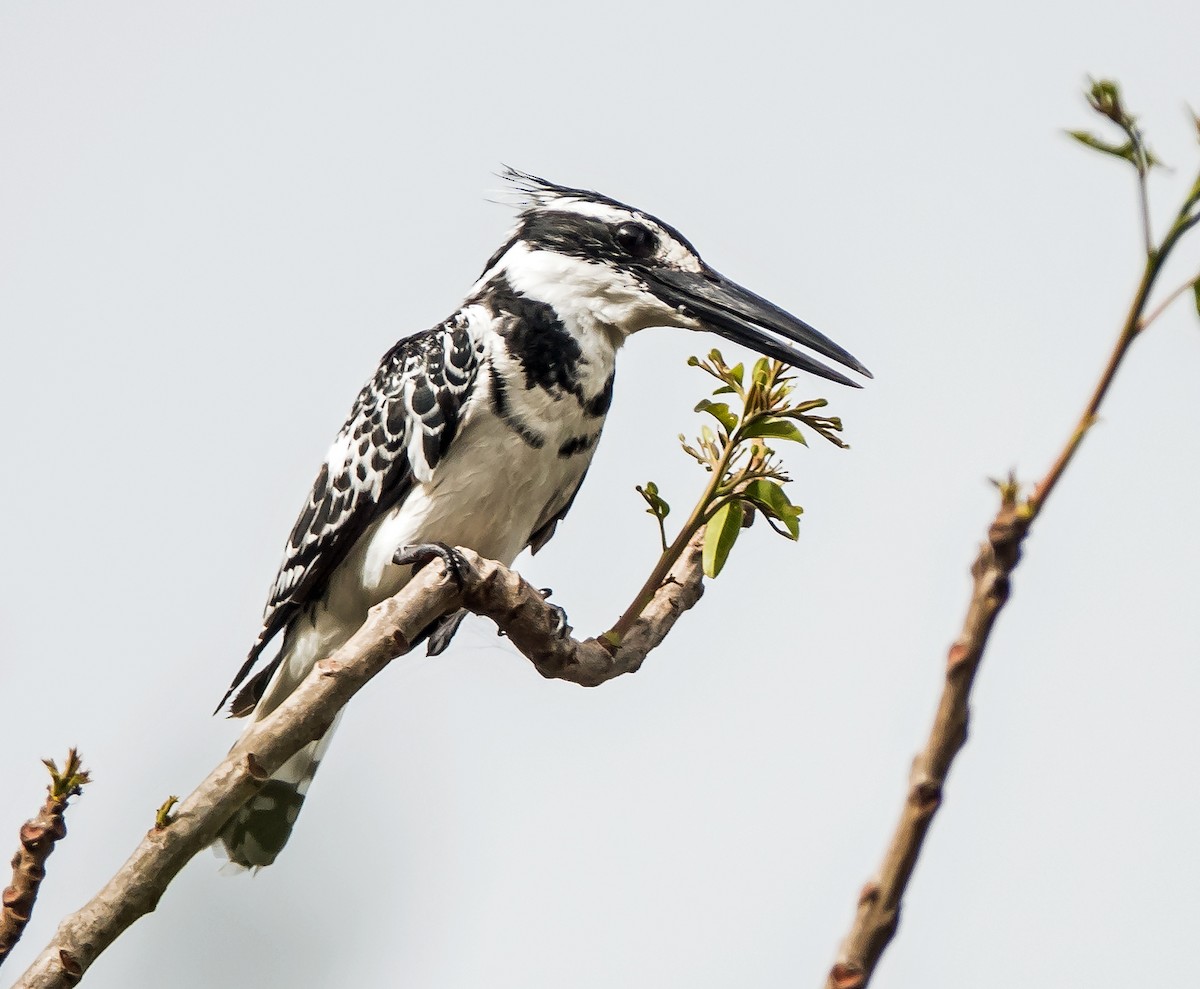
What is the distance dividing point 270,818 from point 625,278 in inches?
75.5

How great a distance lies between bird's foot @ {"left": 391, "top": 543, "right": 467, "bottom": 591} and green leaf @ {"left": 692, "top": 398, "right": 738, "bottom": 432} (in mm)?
560

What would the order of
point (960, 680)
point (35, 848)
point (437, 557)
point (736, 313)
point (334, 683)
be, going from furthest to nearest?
1. point (736, 313)
2. point (437, 557)
3. point (334, 683)
4. point (35, 848)
5. point (960, 680)

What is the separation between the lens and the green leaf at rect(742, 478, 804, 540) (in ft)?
9.34

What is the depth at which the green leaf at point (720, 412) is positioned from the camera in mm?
2867

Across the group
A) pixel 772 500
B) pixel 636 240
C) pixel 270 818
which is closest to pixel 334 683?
pixel 772 500

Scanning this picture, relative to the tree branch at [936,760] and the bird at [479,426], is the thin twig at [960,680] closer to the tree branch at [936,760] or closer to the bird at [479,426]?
the tree branch at [936,760]

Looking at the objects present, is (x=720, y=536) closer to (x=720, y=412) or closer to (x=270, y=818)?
(x=720, y=412)

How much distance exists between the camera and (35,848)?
7.36 ft

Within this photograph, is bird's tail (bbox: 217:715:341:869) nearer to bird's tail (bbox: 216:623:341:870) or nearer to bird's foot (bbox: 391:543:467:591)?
bird's tail (bbox: 216:623:341:870)

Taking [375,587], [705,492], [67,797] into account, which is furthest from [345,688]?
[375,587]

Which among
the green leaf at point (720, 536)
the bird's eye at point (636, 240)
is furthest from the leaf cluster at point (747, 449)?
the bird's eye at point (636, 240)

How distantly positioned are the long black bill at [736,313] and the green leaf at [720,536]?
1.06 m

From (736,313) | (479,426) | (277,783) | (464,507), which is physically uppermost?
(736,313)

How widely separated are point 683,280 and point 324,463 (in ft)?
4.10
